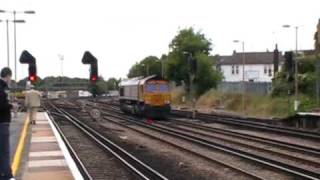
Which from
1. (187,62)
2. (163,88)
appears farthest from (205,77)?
(163,88)

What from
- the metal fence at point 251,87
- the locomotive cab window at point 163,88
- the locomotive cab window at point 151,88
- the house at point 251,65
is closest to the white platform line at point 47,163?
the locomotive cab window at point 151,88

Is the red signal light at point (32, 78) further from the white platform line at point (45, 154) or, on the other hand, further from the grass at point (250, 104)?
the grass at point (250, 104)

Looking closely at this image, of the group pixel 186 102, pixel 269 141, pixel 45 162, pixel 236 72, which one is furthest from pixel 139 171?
pixel 236 72

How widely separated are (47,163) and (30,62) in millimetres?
20063

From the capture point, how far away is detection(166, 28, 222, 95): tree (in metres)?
86.0

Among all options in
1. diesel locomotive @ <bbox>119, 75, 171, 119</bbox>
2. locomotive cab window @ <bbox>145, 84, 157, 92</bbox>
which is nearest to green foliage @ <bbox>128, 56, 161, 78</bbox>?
diesel locomotive @ <bbox>119, 75, 171, 119</bbox>

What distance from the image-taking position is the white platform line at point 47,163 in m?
15.4

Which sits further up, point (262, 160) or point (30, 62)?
point (30, 62)

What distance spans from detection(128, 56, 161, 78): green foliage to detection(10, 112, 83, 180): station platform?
311 ft

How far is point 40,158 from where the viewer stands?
669 inches

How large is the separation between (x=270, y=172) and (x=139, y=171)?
10.5ft

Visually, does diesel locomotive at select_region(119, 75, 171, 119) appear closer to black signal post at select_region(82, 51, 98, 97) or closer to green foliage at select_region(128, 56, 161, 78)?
black signal post at select_region(82, 51, 98, 97)

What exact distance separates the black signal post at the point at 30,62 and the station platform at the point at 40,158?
942cm

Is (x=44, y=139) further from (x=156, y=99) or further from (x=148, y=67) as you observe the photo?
(x=148, y=67)
